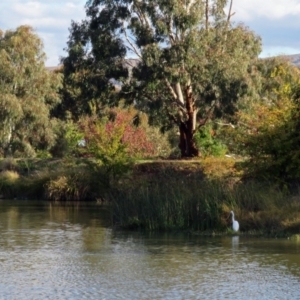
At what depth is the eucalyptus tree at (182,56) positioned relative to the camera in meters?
43.8

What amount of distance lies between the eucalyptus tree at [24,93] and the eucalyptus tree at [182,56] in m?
9.62

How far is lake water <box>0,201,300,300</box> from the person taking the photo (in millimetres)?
16884

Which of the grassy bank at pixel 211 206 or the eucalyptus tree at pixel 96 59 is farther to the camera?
the eucalyptus tree at pixel 96 59

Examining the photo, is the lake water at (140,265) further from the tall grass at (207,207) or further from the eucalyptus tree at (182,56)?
the eucalyptus tree at (182,56)

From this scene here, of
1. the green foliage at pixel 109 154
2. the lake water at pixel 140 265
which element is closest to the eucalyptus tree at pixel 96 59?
the green foliage at pixel 109 154

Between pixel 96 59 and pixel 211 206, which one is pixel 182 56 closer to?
pixel 96 59

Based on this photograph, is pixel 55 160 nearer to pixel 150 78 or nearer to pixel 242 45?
pixel 150 78

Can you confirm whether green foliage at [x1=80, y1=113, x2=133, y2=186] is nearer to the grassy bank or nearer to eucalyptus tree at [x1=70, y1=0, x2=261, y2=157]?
eucalyptus tree at [x1=70, y1=0, x2=261, y2=157]

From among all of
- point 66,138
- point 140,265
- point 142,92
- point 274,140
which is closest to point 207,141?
point 142,92

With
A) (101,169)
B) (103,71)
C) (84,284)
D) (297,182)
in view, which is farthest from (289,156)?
(103,71)

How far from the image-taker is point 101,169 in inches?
1681

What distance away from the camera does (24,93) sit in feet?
188

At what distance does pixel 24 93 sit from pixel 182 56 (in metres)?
17.0

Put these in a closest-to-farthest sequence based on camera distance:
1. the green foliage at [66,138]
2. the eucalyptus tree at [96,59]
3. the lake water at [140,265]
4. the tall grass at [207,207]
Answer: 1. the lake water at [140,265]
2. the tall grass at [207,207]
3. the eucalyptus tree at [96,59]
4. the green foliage at [66,138]
